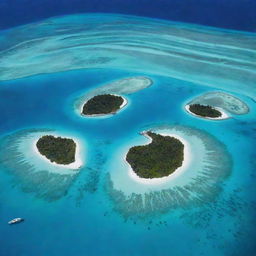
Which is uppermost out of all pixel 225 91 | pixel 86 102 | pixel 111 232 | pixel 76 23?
pixel 76 23

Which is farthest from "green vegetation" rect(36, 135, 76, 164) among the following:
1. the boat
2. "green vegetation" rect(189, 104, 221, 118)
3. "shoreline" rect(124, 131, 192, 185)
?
"green vegetation" rect(189, 104, 221, 118)

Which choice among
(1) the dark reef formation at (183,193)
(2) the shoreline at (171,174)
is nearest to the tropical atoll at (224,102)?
(2) the shoreline at (171,174)

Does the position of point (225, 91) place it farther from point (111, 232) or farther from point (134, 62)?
point (111, 232)

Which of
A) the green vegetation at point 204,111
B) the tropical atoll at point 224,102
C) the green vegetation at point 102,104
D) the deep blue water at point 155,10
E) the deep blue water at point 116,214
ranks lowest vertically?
the deep blue water at point 116,214

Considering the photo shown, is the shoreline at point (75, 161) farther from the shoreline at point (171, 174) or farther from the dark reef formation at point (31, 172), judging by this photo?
the shoreline at point (171, 174)

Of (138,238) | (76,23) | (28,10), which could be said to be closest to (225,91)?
(138,238)

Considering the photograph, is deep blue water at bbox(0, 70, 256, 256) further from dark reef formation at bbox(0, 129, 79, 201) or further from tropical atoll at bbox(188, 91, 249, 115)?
tropical atoll at bbox(188, 91, 249, 115)

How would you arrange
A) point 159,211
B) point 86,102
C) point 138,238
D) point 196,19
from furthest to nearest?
point 196,19
point 86,102
point 159,211
point 138,238
